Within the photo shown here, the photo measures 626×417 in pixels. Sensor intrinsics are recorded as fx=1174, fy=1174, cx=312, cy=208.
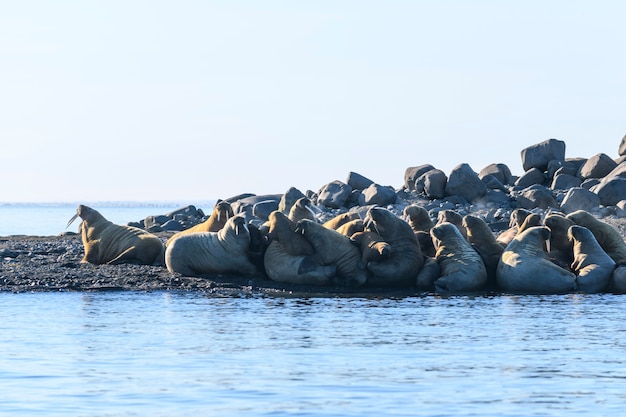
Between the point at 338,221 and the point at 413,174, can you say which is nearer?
the point at 338,221

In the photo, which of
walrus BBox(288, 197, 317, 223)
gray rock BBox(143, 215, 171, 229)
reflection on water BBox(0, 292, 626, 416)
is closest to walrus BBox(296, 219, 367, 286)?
reflection on water BBox(0, 292, 626, 416)

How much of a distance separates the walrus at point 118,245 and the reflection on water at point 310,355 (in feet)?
8.63

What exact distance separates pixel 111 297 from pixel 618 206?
1798 centimetres

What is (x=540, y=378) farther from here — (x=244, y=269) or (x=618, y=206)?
(x=618, y=206)

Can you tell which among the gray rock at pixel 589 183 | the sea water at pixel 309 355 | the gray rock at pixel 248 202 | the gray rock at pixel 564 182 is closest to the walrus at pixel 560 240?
the sea water at pixel 309 355

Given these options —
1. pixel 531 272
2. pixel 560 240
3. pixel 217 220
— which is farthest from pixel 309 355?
pixel 217 220

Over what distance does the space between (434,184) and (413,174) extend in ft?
8.04

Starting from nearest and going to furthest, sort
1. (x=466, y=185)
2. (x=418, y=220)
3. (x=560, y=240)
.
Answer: (x=560, y=240) < (x=418, y=220) < (x=466, y=185)

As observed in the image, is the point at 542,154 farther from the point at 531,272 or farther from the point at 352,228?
the point at 531,272

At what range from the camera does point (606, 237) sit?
19.1m

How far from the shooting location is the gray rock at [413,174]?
39219 millimetres

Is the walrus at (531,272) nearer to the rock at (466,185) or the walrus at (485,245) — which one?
the walrus at (485,245)

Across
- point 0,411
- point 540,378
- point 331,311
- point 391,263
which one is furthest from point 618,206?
point 0,411

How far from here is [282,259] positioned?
18.5 m
